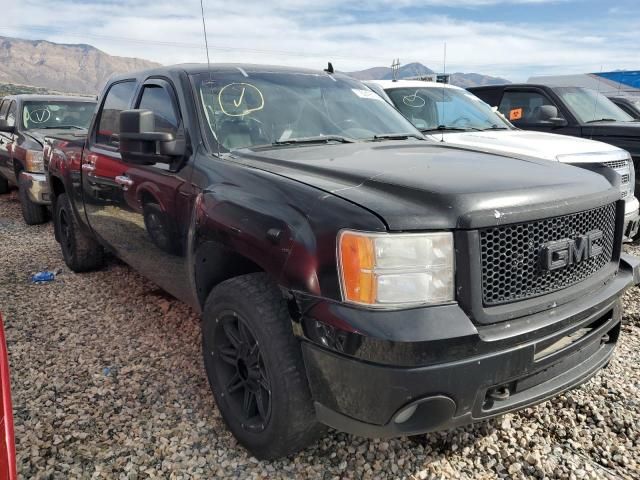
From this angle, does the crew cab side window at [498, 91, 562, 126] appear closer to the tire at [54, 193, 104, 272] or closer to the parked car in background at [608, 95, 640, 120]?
the parked car in background at [608, 95, 640, 120]

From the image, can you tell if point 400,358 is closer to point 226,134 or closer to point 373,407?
point 373,407

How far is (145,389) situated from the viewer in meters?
2.89

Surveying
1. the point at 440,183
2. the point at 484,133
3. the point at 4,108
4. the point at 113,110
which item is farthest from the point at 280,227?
the point at 4,108

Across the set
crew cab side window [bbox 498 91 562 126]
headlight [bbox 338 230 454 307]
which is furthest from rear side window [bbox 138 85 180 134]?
crew cab side window [bbox 498 91 562 126]

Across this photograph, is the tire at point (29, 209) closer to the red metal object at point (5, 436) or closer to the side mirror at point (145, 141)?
the side mirror at point (145, 141)

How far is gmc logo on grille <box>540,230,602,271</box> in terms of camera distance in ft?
6.26

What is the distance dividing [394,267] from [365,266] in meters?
0.10

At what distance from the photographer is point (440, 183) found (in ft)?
6.40

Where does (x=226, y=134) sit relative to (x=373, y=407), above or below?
above

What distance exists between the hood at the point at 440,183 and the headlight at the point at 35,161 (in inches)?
210

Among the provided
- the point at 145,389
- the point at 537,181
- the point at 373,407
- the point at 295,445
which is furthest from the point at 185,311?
the point at 537,181

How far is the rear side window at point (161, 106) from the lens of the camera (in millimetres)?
2935

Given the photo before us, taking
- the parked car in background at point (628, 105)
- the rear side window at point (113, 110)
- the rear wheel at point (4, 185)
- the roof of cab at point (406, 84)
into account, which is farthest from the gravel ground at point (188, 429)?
A: the parked car in background at point (628, 105)

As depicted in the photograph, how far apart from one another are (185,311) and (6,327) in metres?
1.25
